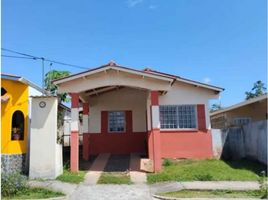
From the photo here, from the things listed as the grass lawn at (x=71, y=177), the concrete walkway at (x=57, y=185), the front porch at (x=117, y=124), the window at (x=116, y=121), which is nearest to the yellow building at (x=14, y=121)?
the concrete walkway at (x=57, y=185)

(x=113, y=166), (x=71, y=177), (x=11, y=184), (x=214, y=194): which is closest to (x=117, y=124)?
(x=113, y=166)

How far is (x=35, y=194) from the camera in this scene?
10.9 m

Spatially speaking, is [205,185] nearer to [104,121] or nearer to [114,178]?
[114,178]

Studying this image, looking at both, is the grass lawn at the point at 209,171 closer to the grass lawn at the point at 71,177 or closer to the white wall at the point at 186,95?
the grass lawn at the point at 71,177

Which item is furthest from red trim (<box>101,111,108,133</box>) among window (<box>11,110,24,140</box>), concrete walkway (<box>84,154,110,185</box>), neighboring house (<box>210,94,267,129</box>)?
neighboring house (<box>210,94,267,129</box>)

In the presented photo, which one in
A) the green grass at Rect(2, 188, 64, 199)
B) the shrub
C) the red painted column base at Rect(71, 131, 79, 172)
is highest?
the red painted column base at Rect(71, 131, 79, 172)

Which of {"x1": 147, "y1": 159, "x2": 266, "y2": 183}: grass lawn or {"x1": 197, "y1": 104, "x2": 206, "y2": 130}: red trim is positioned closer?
{"x1": 147, "y1": 159, "x2": 266, "y2": 183}: grass lawn

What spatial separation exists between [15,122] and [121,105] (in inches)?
279

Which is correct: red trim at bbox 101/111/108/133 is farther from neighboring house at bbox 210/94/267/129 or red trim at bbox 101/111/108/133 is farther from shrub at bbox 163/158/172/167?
neighboring house at bbox 210/94/267/129

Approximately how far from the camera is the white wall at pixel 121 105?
20.0 meters

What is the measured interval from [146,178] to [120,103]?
24.1ft

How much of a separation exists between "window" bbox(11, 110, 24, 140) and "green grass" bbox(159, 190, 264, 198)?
7322 mm

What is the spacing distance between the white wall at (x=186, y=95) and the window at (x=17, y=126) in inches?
281

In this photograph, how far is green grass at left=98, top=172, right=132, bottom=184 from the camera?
12.9 meters
